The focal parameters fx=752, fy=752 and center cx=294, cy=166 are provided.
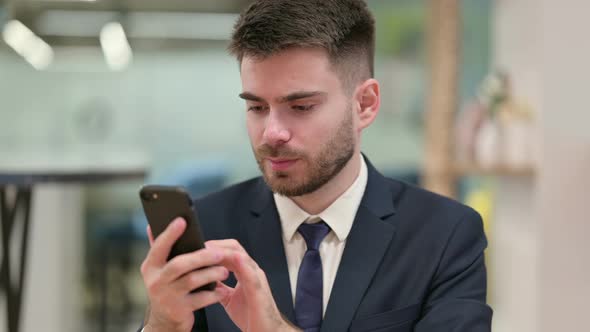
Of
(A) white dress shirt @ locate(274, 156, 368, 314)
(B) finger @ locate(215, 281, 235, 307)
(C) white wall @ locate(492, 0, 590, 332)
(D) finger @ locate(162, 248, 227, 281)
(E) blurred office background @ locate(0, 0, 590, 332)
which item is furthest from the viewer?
(E) blurred office background @ locate(0, 0, 590, 332)

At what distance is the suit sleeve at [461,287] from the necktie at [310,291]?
192 mm

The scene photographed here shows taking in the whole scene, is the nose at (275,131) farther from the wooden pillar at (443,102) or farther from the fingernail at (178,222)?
the wooden pillar at (443,102)

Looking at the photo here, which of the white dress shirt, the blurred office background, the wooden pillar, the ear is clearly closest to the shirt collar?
the white dress shirt

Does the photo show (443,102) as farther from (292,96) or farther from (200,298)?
(200,298)

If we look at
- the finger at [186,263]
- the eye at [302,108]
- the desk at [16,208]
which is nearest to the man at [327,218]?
the eye at [302,108]

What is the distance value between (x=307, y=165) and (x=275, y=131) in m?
0.10

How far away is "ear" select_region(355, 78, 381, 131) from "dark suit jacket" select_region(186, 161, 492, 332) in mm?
132

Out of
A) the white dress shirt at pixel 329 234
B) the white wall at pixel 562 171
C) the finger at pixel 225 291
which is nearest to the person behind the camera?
the finger at pixel 225 291

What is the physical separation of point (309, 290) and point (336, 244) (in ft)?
Result: 0.38

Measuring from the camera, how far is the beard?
1.38 meters

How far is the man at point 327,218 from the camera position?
1.38 meters

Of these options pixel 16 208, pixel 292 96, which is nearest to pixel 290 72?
pixel 292 96

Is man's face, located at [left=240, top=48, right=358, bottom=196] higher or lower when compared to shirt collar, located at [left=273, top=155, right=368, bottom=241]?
higher

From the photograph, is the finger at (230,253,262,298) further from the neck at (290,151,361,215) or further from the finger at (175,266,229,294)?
the neck at (290,151,361,215)
